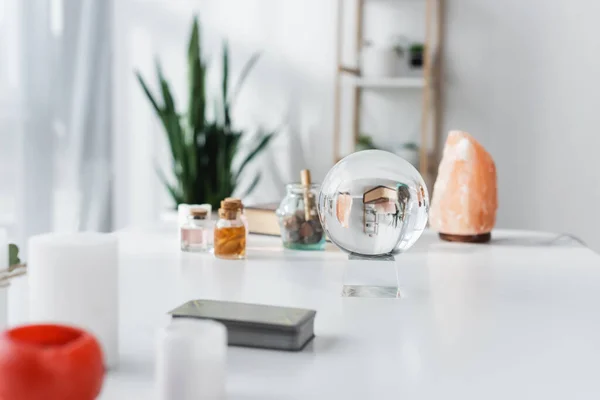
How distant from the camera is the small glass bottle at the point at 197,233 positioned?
4.93 feet

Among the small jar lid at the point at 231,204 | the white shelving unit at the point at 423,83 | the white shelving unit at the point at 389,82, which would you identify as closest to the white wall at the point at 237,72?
the white shelving unit at the point at 423,83

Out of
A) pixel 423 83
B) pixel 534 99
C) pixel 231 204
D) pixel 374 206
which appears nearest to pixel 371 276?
pixel 374 206

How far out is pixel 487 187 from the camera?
5.50 ft

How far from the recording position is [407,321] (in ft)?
3.33

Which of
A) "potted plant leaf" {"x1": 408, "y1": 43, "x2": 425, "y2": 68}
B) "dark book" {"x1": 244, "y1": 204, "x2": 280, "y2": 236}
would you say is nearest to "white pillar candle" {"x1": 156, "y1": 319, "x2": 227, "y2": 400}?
"dark book" {"x1": 244, "y1": 204, "x2": 280, "y2": 236}

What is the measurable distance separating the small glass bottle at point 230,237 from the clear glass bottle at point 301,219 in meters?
0.13

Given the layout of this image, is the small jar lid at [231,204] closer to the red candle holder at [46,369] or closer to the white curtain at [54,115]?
the red candle holder at [46,369]

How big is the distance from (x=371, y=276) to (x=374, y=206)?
11 centimetres

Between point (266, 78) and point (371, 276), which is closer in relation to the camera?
point (371, 276)

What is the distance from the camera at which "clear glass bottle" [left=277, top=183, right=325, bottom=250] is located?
4.99ft


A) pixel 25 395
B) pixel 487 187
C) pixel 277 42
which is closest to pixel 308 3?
pixel 277 42

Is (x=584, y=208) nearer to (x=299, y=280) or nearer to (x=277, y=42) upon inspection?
(x=277, y=42)

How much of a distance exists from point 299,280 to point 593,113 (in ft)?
8.21

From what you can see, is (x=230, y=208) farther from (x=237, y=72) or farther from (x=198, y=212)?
(x=237, y=72)
